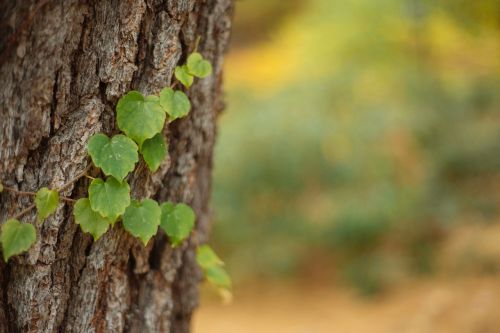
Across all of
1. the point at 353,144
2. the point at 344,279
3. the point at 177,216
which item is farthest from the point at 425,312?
the point at 177,216

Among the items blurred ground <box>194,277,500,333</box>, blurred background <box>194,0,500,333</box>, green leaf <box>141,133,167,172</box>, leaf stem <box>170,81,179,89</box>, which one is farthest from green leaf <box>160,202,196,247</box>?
blurred background <box>194,0,500,333</box>

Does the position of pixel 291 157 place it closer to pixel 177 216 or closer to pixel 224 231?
pixel 224 231

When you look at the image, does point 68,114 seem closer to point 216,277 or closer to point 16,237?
point 16,237

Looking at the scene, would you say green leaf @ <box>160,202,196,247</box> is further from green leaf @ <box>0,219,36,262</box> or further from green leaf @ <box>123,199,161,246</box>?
green leaf @ <box>0,219,36,262</box>

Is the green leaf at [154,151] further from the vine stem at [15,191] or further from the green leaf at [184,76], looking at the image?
the vine stem at [15,191]

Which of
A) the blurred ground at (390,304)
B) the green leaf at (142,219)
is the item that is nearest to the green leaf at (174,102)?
the green leaf at (142,219)
